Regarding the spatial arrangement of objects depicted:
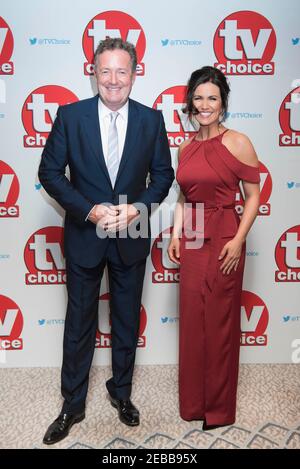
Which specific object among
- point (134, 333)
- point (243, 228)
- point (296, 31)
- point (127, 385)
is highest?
point (296, 31)

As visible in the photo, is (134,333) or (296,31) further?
(296,31)

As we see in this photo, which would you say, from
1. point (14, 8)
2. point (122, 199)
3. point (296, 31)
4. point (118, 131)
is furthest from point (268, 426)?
point (14, 8)

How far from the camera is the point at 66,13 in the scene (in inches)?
89.1

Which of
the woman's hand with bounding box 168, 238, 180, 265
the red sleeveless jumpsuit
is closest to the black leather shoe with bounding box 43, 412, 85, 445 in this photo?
the red sleeveless jumpsuit

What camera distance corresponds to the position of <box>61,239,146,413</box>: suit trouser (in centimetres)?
195

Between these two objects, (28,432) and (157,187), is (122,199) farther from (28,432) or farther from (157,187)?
(28,432)

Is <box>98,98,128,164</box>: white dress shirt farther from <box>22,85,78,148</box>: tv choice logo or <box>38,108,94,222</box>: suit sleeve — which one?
<box>22,85,78,148</box>: tv choice logo

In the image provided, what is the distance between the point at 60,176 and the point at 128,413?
1105 mm

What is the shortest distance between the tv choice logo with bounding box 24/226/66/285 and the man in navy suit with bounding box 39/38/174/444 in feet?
1.80

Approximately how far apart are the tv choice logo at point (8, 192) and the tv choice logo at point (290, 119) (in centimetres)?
Result: 144

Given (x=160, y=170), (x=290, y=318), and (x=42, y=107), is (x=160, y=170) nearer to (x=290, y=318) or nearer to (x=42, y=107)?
(x=42, y=107)

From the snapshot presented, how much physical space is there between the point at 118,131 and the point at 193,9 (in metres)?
0.88

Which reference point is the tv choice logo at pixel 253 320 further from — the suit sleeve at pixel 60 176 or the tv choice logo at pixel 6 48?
the tv choice logo at pixel 6 48

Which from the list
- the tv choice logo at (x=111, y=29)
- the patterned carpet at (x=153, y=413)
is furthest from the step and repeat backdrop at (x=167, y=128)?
the patterned carpet at (x=153, y=413)
